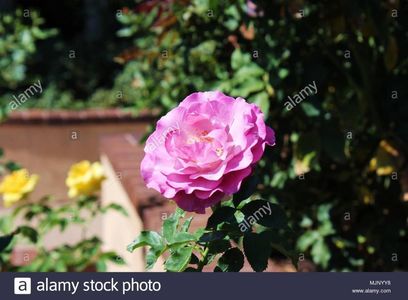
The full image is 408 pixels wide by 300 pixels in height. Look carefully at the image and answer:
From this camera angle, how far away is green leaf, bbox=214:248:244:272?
→ 1.03m

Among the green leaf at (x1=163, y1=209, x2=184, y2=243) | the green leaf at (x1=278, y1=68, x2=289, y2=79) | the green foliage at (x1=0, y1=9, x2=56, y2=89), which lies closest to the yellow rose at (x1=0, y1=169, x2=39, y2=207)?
the green foliage at (x1=0, y1=9, x2=56, y2=89)

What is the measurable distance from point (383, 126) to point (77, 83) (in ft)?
20.6

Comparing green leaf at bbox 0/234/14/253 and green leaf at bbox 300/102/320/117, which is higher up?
green leaf at bbox 300/102/320/117

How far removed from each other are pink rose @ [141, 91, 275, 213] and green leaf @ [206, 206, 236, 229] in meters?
0.06

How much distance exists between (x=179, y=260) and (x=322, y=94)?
149 centimetres

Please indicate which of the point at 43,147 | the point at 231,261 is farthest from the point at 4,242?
the point at 43,147

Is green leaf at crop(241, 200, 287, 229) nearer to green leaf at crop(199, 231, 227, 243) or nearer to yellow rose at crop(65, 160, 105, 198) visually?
green leaf at crop(199, 231, 227, 243)

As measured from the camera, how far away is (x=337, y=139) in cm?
213

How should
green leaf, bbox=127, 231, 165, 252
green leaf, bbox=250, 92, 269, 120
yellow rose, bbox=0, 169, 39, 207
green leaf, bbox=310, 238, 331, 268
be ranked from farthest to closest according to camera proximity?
yellow rose, bbox=0, 169, 39, 207 → green leaf, bbox=310, 238, 331, 268 → green leaf, bbox=250, 92, 269, 120 → green leaf, bbox=127, 231, 165, 252

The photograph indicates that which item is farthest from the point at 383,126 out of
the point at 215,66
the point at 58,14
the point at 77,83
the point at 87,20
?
the point at 58,14

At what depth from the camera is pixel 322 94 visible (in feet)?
7.83

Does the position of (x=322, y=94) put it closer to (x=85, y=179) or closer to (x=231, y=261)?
(x=85, y=179)

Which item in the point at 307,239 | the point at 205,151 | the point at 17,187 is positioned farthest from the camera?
the point at 17,187

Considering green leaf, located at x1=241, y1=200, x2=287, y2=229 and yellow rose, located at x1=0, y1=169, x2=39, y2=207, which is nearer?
green leaf, located at x1=241, y1=200, x2=287, y2=229
